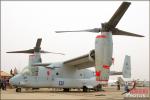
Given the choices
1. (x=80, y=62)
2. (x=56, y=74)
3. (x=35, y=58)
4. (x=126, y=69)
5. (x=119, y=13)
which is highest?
(x=119, y=13)

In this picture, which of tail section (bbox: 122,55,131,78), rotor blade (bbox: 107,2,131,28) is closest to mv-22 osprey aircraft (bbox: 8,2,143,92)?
rotor blade (bbox: 107,2,131,28)

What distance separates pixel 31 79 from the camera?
32.1 m

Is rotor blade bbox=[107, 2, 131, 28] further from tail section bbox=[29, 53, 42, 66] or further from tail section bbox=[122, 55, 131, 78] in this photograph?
tail section bbox=[122, 55, 131, 78]

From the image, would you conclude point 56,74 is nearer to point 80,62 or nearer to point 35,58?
point 80,62

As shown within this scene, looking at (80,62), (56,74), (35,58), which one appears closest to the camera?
(80,62)

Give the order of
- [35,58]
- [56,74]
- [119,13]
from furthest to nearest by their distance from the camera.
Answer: [35,58], [56,74], [119,13]

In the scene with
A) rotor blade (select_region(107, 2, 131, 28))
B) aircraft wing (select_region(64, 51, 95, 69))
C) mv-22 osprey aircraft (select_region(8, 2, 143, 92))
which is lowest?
mv-22 osprey aircraft (select_region(8, 2, 143, 92))

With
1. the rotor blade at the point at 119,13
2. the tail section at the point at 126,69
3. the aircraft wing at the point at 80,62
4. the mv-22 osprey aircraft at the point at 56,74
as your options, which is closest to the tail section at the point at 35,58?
the mv-22 osprey aircraft at the point at 56,74

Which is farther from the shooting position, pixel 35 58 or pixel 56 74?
pixel 35 58

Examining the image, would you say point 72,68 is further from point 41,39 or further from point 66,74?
point 41,39

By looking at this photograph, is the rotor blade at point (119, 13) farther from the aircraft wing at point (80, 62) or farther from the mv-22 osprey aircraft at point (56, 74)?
the aircraft wing at point (80, 62)

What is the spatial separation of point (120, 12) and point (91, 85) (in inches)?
666

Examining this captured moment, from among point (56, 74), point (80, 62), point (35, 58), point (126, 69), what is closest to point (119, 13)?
point (80, 62)

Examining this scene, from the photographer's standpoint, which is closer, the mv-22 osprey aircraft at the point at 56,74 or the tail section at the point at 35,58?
the mv-22 osprey aircraft at the point at 56,74
